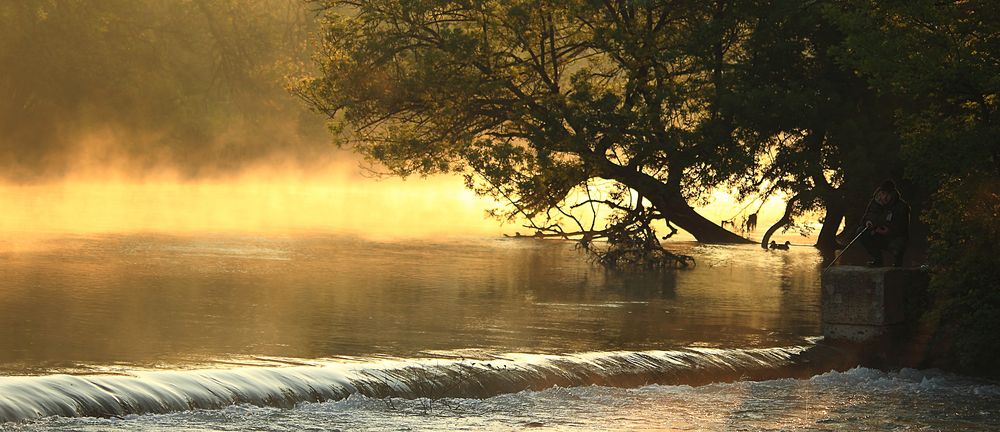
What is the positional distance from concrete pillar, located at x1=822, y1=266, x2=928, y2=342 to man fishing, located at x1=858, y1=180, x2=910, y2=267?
0.53m

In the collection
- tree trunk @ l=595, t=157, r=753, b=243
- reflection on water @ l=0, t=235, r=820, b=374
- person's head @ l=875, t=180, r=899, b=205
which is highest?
tree trunk @ l=595, t=157, r=753, b=243

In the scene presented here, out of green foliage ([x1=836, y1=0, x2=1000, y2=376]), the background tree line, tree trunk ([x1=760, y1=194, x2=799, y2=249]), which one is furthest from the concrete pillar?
tree trunk ([x1=760, y1=194, x2=799, y2=249])

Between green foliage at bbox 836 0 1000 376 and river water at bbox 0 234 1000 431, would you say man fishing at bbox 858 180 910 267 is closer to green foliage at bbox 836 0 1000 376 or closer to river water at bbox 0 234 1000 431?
green foliage at bbox 836 0 1000 376

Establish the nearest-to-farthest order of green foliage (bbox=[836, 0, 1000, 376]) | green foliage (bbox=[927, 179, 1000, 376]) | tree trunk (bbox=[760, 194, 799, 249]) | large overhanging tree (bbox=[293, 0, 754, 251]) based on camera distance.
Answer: green foliage (bbox=[927, 179, 1000, 376]), green foliage (bbox=[836, 0, 1000, 376]), large overhanging tree (bbox=[293, 0, 754, 251]), tree trunk (bbox=[760, 194, 799, 249])

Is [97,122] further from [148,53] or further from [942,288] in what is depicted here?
[942,288]

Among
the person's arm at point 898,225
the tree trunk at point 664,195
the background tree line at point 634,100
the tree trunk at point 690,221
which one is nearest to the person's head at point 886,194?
the person's arm at point 898,225

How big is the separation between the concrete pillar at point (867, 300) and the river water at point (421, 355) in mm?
535

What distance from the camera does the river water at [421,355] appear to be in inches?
560

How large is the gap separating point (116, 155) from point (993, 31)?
60.7m

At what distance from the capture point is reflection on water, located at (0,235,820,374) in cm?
1762

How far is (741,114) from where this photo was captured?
96.6 feet

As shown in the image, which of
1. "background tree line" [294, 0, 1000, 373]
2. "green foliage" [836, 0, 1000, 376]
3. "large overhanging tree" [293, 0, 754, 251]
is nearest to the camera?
"green foliage" [836, 0, 1000, 376]

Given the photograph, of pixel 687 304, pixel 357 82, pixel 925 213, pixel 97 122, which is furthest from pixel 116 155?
pixel 925 213

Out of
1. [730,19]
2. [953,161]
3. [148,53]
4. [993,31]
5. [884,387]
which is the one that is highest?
[148,53]
